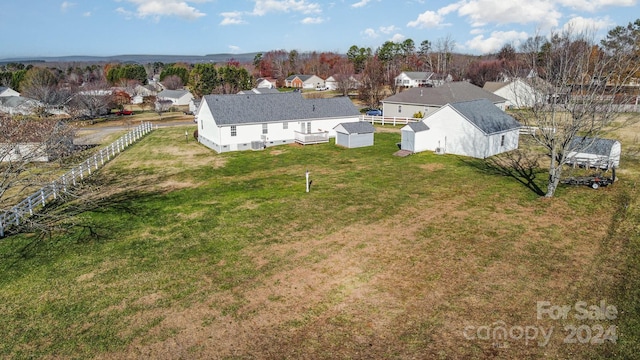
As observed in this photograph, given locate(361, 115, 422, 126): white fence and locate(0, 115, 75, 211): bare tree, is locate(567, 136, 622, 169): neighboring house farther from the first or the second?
locate(0, 115, 75, 211): bare tree

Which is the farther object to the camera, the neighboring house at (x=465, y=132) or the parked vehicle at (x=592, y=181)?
the neighboring house at (x=465, y=132)

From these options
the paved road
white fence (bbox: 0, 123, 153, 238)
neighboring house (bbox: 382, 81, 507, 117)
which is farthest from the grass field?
neighboring house (bbox: 382, 81, 507, 117)

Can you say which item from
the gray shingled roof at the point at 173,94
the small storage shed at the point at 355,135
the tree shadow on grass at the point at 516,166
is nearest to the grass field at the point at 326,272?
the tree shadow on grass at the point at 516,166

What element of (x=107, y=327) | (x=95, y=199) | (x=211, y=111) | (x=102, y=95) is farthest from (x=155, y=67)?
(x=107, y=327)

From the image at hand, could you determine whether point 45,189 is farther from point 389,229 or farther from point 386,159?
point 386,159

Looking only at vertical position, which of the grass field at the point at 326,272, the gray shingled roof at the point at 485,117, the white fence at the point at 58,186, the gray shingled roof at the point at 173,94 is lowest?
the grass field at the point at 326,272

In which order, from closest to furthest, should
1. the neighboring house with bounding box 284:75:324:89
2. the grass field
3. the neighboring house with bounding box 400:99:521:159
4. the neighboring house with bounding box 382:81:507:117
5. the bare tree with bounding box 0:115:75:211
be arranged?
the grass field → the bare tree with bounding box 0:115:75:211 → the neighboring house with bounding box 400:99:521:159 → the neighboring house with bounding box 382:81:507:117 → the neighboring house with bounding box 284:75:324:89

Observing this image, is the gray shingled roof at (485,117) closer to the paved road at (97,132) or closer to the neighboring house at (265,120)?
the neighboring house at (265,120)
